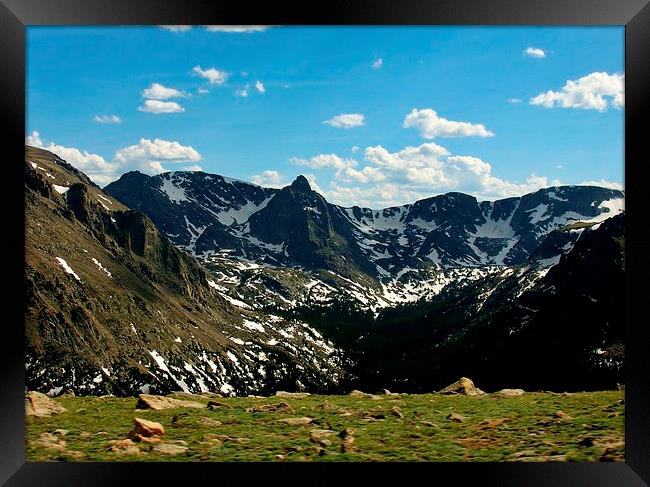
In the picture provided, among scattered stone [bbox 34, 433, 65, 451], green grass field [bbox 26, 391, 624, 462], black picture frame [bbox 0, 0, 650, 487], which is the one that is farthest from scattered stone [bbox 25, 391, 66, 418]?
black picture frame [bbox 0, 0, 650, 487]

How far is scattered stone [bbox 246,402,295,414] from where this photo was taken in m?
10.2

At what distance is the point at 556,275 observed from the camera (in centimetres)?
15738

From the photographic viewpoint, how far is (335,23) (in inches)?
304

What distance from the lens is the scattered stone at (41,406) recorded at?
9.36 metres

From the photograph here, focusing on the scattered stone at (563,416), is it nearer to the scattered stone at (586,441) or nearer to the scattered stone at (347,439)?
the scattered stone at (586,441)

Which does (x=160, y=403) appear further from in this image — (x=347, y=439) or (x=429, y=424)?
(x=429, y=424)

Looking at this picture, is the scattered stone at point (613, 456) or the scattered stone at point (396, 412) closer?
the scattered stone at point (613, 456)

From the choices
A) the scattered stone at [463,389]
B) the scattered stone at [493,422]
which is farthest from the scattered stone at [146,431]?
the scattered stone at [463,389]

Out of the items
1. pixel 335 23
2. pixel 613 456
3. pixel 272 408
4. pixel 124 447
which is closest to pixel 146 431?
pixel 124 447

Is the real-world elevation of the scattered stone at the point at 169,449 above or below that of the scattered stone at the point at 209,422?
below

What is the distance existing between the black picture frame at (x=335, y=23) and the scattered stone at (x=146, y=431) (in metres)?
0.71

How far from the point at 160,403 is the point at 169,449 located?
1.89 m

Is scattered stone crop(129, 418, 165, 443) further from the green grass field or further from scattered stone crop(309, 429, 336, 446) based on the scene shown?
scattered stone crop(309, 429, 336, 446)
